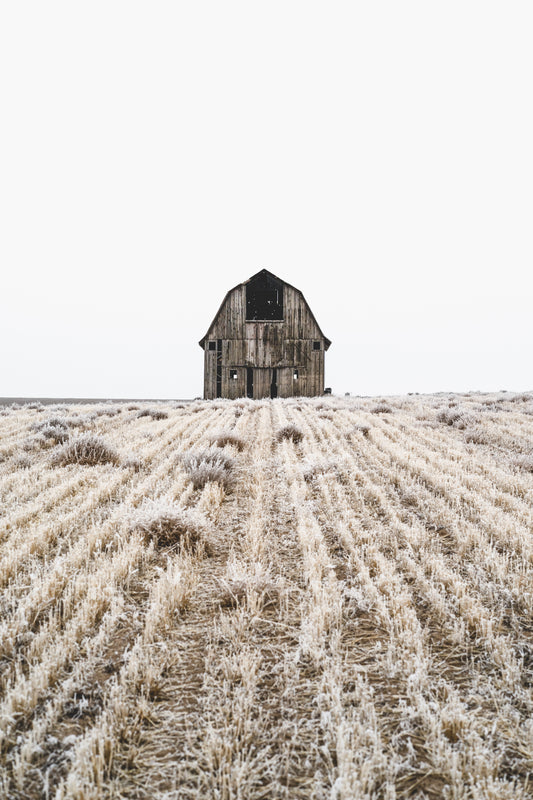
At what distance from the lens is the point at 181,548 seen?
11.7 ft

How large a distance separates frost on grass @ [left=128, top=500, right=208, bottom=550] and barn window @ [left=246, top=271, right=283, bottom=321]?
24256 millimetres

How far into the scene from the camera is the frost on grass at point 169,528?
3.78 m

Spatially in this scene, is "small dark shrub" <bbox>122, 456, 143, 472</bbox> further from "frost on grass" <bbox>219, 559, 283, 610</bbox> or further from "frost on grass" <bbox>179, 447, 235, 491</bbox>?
"frost on grass" <bbox>219, 559, 283, 610</bbox>

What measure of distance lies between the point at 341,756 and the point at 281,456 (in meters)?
5.85

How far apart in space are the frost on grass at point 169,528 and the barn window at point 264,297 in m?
24.3

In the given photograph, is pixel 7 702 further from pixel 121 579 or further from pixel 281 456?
pixel 281 456

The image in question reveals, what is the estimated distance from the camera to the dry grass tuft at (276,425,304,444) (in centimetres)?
909

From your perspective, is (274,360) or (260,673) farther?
(274,360)

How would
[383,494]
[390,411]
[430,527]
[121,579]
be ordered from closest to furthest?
[121,579], [430,527], [383,494], [390,411]

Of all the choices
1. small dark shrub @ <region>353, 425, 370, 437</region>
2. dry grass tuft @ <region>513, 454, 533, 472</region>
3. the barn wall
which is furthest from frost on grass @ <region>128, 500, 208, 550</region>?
the barn wall

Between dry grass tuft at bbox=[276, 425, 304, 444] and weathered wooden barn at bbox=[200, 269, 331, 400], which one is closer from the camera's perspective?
dry grass tuft at bbox=[276, 425, 304, 444]

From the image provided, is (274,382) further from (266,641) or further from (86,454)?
(266,641)

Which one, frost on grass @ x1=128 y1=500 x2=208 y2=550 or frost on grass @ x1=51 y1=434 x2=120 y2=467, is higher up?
frost on grass @ x1=51 y1=434 x2=120 y2=467

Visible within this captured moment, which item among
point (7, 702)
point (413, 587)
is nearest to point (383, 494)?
point (413, 587)
